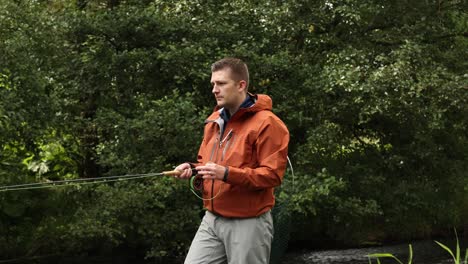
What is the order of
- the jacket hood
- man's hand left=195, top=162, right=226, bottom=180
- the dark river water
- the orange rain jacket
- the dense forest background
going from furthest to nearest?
1. the dark river water
2. the dense forest background
3. the jacket hood
4. the orange rain jacket
5. man's hand left=195, top=162, right=226, bottom=180

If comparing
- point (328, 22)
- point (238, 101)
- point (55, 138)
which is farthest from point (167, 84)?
point (238, 101)

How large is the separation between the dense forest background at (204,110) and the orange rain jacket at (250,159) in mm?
5969

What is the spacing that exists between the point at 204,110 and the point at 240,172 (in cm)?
683

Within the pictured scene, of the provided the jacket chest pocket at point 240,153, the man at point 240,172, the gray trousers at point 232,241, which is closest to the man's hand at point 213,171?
the man at point 240,172

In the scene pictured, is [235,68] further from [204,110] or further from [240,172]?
[204,110]

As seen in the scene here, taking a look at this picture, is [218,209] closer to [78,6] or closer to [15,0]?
[15,0]

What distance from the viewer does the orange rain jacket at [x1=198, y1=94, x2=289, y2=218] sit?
4121 mm

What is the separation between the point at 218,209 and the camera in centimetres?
425

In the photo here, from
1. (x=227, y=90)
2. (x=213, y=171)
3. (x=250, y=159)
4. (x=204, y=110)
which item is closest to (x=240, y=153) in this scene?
(x=250, y=159)

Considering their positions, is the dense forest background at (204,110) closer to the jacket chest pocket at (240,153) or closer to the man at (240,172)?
the man at (240,172)

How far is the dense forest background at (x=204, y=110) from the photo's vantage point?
34.6 ft

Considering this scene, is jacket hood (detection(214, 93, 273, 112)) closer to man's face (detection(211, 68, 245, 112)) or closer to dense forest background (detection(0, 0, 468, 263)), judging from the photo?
man's face (detection(211, 68, 245, 112))

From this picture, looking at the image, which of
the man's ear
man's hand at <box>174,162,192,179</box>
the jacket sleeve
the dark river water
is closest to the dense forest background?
the dark river water

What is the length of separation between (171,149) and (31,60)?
7.11 ft
